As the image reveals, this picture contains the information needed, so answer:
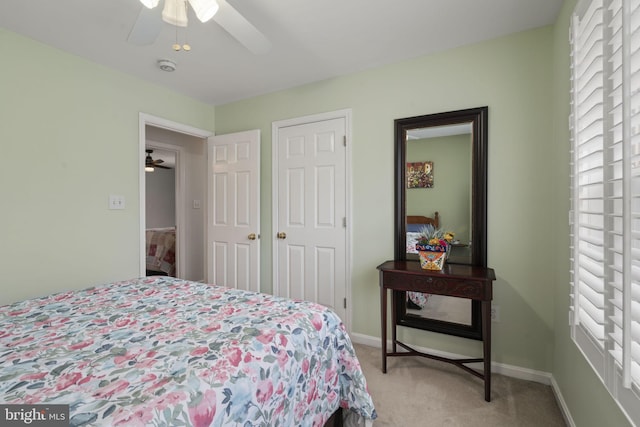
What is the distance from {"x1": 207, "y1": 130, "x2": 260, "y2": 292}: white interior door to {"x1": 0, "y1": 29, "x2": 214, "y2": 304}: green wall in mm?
819

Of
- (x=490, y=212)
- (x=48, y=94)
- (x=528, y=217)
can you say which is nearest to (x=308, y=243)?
(x=490, y=212)

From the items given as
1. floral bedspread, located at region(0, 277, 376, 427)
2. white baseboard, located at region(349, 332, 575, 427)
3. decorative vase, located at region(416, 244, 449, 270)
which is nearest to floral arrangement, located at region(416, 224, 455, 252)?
decorative vase, located at region(416, 244, 449, 270)

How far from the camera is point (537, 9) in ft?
6.25

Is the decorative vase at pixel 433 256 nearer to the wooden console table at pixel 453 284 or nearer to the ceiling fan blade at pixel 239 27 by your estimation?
the wooden console table at pixel 453 284

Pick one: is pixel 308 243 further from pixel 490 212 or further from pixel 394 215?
pixel 490 212

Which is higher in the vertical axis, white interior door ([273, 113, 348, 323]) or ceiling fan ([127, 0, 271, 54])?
ceiling fan ([127, 0, 271, 54])

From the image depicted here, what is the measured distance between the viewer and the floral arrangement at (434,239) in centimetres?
219

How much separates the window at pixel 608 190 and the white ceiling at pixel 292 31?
26.2 inches

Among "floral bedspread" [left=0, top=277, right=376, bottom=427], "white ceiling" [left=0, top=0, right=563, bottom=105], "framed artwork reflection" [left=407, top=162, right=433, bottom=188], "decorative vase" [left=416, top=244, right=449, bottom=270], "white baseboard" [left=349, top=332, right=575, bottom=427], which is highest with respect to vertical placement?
"white ceiling" [left=0, top=0, right=563, bottom=105]

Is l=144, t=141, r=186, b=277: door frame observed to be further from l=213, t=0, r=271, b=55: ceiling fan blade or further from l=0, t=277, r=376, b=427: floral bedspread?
l=213, t=0, r=271, b=55: ceiling fan blade

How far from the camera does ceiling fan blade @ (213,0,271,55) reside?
1.53 metres

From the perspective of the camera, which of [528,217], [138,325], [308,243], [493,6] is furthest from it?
[308,243]

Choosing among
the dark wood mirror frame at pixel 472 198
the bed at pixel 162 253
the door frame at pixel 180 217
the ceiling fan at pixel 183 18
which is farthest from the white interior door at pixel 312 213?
the bed at pixel 162 253

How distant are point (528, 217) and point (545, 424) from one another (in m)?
1.24
